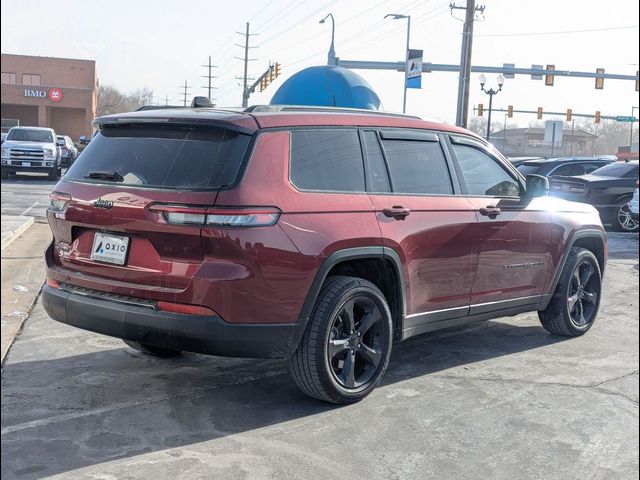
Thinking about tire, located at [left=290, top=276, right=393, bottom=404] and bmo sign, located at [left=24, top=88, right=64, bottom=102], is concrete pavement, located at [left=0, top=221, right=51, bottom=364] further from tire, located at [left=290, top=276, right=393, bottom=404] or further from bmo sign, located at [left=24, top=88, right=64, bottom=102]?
bmo sign, located at [left=24, top=88, right=64, bottom=102]

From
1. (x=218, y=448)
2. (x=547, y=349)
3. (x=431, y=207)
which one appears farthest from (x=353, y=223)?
(x=547, y=349)

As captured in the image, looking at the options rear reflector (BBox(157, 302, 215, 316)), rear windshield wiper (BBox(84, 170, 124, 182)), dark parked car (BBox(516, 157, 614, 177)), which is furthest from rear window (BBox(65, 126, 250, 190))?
dark parked car (BBox(516, 157, 614, 177))

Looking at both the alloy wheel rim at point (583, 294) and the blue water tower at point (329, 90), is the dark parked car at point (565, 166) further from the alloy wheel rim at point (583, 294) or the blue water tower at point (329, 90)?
the alloy wheel rim at point (583, 294)

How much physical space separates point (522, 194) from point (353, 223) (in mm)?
2098

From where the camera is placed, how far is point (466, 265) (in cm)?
540

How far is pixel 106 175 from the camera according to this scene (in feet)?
14.8

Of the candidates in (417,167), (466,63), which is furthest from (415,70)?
(417,167)

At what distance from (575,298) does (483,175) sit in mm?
1680

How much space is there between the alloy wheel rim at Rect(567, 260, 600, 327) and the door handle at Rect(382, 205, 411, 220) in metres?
2.38

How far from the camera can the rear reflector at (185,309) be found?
13.3 feet

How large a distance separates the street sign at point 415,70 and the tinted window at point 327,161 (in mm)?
20465

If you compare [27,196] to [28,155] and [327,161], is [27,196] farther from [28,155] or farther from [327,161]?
[327,161]

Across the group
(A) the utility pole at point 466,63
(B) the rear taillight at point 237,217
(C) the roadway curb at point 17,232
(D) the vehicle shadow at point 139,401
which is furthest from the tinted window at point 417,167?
(A) the utility pole at point 466,63

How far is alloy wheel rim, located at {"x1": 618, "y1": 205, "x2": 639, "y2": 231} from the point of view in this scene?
1614 centimetres
